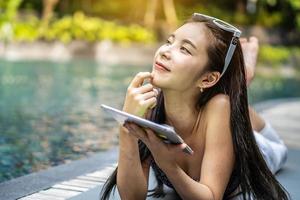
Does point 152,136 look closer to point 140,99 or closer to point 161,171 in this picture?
point 140,99

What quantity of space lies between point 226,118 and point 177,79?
0.24m

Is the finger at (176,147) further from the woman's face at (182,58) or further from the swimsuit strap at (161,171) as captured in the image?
the swimsuit strap at (161,171)

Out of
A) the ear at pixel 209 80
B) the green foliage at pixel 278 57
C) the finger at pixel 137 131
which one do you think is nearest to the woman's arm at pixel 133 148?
the finger at pixel 137 131

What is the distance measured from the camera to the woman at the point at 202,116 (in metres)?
2.36

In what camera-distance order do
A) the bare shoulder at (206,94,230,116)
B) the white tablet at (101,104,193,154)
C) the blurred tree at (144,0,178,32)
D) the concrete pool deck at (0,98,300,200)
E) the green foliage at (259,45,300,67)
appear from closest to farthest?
the white tablet at (101,104,193,154), the bare shoulder at (206,94,230,116), the concrete pool deck at (0,98,300,200), the green foliage at (259,45,300,67), the blurred tree at (144,0,178,32)

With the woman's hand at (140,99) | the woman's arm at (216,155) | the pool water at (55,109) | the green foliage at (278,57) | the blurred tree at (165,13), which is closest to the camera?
the woman's hand at (140,99)

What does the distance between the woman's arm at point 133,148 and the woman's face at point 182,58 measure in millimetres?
60

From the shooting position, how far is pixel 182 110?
102 inches

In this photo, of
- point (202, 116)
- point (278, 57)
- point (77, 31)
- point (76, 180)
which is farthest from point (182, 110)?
point (77, 31)

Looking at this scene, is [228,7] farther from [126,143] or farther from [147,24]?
[126,143]

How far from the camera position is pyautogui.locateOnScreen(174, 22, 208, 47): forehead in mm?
2459

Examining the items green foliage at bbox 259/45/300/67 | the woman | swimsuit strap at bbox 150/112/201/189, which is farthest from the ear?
green foliage at bbox 259/45/300/67

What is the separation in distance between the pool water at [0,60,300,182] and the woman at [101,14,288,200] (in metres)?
1.80

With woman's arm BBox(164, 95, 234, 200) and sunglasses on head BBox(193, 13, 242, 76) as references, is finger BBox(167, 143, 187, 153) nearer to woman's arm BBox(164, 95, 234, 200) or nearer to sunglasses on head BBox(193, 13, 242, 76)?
woman's arm BBox(164, 95, 234, 200)
